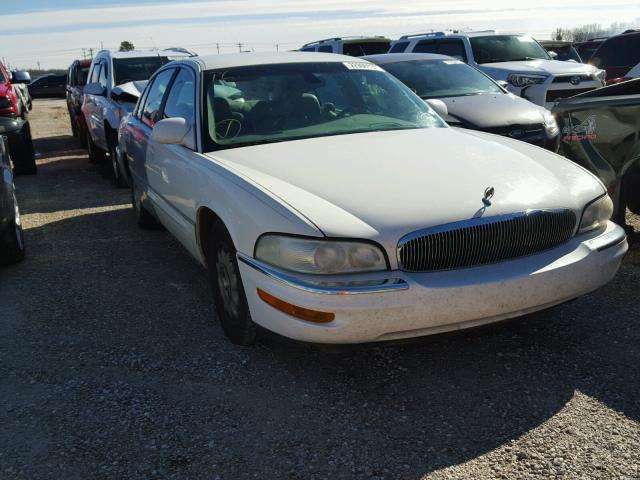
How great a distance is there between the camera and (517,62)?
1134 centimetres

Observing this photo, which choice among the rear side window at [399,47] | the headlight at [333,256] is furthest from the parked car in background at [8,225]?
the rear side window at [399,47]

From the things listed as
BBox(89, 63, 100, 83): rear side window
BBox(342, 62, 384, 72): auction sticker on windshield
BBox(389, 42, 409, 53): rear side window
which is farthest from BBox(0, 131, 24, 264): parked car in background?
BBox(389, 42, 409, 53): rear side window

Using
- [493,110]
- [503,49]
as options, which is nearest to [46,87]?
[503,49]

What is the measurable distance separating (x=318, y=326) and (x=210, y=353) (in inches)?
39.7

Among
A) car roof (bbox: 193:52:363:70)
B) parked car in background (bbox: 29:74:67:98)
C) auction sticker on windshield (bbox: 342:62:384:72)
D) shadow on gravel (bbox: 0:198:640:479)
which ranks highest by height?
car roof (bbox: 193:52:363:70)

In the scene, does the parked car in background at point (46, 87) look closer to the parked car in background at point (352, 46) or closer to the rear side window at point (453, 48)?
the parked car in background at point (352, 46)

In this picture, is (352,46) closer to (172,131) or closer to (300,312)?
(172,131)

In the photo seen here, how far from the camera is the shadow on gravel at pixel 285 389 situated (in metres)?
2.81

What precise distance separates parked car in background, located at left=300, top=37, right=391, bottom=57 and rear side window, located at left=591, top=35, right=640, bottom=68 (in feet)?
15.4

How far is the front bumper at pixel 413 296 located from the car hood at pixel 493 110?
4501mm

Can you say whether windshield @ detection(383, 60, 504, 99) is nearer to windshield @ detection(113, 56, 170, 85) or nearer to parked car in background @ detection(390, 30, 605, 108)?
parked car in background @ detection(390, 30, 605, 108)

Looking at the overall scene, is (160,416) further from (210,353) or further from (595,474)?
(595,474)

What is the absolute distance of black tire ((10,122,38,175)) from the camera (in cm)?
988

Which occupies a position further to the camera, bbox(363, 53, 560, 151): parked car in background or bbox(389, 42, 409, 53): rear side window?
bbox(389, 42, 409, 53): rear side window
